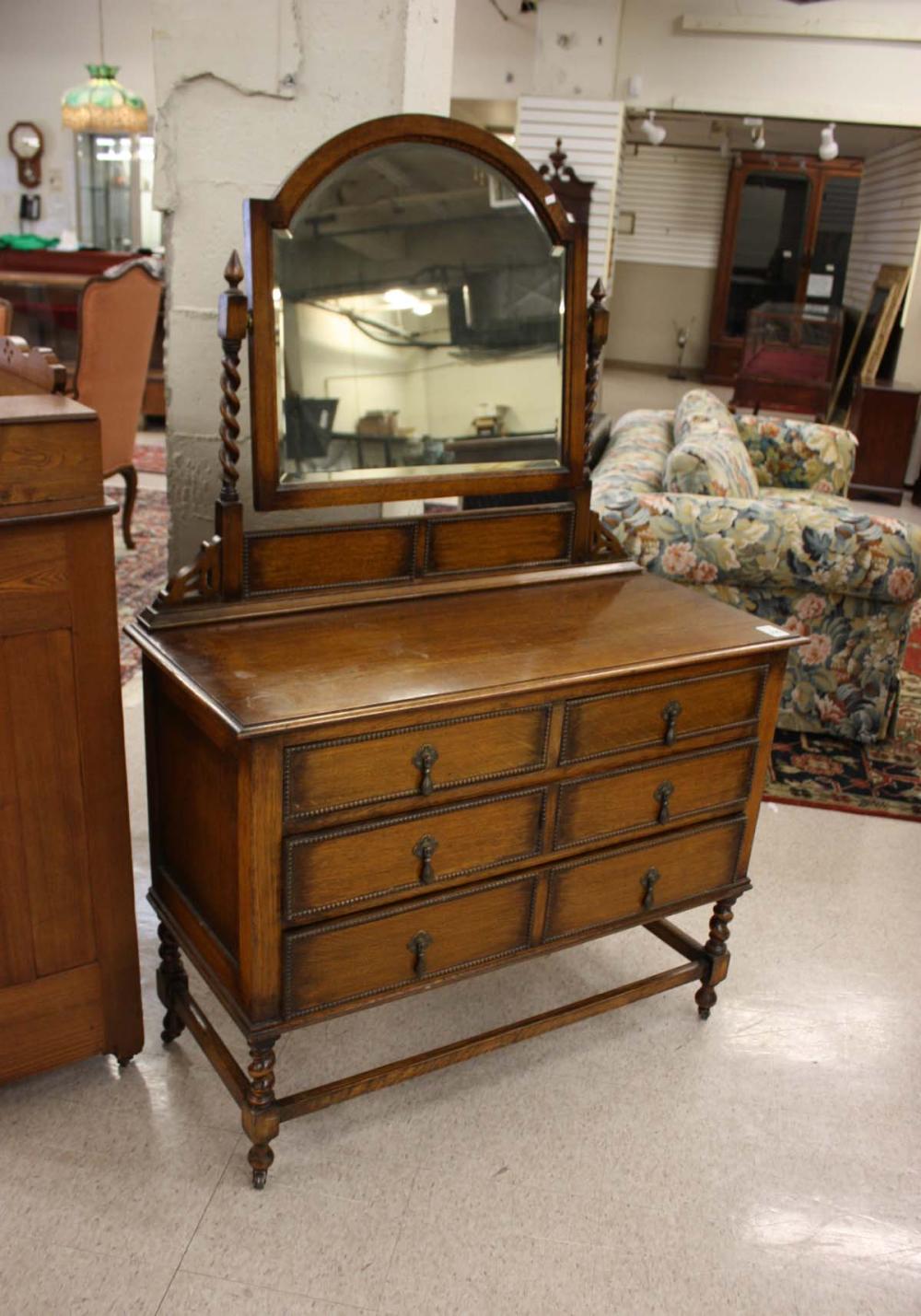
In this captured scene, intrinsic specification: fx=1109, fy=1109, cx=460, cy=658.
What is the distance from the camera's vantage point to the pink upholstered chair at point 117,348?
14.9ft

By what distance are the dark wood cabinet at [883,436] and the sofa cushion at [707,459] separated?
2.66m

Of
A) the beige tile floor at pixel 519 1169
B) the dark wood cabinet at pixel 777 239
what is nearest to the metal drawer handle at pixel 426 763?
the beige tile floor at pixel 519 1169

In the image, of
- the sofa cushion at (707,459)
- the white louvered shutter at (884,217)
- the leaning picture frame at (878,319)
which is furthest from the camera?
the white louvered shutter at (884,217)

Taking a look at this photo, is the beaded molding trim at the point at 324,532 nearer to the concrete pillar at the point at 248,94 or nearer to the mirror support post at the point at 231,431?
the mirror support post at the point at 231,431

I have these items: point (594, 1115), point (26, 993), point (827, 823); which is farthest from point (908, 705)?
point (26, 993)

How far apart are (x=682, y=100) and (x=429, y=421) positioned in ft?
23.3

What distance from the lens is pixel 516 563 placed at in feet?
7.34

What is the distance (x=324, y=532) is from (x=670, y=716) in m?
0.72

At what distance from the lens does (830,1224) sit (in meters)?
1.94

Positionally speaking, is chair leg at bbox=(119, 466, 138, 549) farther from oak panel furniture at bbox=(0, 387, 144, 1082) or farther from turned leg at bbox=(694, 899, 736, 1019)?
turned leg at bbox=(694, 899, 736, 1019)

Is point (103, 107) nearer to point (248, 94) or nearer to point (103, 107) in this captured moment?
point (103, 107)

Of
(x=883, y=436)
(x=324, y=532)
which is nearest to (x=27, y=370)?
(x=324, y=532)

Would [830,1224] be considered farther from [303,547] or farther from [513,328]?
[513,328]

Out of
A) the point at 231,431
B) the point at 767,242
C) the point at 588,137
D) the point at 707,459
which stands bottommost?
the point at 707,459
